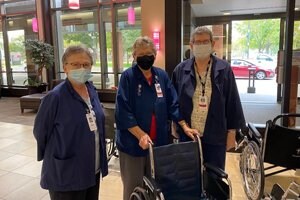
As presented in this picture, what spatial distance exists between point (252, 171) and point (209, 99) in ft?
3.54

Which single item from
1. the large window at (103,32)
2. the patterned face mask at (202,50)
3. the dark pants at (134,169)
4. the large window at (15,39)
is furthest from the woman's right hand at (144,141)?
the large window at (15,39)

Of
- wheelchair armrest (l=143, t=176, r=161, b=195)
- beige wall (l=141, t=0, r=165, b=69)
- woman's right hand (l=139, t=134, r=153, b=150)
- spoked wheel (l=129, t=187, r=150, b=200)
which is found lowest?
spoked wheel (l=129, t=187, r=150, b=200)

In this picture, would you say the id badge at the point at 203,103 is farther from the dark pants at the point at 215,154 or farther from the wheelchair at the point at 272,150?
the wheelchair at the point at 272,150

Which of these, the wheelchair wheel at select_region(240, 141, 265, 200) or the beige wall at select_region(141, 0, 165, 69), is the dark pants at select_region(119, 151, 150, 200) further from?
the beige wall at select_region(141, 0, 165, 69)

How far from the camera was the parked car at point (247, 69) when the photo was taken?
777 cm

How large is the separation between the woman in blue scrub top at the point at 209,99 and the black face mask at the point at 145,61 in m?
0.30

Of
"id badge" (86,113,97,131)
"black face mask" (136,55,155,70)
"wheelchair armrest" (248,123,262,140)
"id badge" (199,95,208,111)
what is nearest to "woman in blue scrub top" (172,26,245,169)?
"id badge" (199,95,208,111)

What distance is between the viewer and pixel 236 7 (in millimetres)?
7172

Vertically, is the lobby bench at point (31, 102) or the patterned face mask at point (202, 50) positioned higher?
the patterned face mask at point (202, 50)

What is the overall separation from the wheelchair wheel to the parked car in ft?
17.4

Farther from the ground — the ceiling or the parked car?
the ceiling

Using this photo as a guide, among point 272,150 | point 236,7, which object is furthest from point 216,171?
point 236,7

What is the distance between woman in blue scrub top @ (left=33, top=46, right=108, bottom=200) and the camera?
1.41 meters

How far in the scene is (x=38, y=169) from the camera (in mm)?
3314
